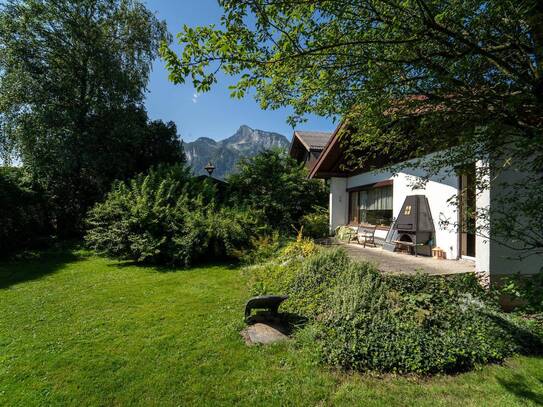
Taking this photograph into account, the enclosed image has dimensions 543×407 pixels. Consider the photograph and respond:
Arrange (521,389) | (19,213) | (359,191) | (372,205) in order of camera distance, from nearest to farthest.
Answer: (521,389)
(372,205)
(19,213)
(359,191)

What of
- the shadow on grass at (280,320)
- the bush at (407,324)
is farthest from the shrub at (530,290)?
the shadow on grass at (280,320)

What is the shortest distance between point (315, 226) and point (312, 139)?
9249 mm

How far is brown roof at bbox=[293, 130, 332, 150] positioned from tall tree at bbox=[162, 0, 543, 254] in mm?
15903

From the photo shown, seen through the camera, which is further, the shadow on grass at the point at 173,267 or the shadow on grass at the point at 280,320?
the shadow on grass at the point at 173,267

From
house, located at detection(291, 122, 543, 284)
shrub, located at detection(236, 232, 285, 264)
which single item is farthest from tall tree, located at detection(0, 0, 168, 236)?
house, located at detection(291, 122, 543, 284)

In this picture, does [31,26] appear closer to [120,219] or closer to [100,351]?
[120,219]

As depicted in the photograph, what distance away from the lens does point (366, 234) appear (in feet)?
36.3

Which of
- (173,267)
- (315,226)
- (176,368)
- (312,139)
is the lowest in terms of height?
(176,368)

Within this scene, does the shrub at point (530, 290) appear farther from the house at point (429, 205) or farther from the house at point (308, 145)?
the house at point (308, 145)

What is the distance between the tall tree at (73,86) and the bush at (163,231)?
19.3 ft

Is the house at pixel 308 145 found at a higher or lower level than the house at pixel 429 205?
higher

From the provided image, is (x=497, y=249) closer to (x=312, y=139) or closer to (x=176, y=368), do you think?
(x=176, y=368)

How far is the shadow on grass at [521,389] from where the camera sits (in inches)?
120

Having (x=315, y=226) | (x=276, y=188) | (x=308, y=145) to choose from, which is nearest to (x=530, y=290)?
(x=315, y=226)
